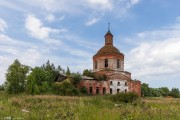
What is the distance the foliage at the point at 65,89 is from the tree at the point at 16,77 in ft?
23.9

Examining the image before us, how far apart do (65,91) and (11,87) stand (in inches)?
390

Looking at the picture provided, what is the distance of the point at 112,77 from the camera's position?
57.7m

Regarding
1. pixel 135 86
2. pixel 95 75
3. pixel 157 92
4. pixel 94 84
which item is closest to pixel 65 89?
pixel 94 84

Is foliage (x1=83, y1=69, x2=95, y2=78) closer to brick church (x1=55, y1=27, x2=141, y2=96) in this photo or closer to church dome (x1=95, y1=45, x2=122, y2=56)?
brick church (x1=55, y1=27, x2=141, y2=96)

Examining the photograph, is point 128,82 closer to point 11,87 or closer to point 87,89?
point 87,89

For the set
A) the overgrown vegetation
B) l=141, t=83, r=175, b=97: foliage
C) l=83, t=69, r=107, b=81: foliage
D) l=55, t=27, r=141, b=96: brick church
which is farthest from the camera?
the overgrown vegetation

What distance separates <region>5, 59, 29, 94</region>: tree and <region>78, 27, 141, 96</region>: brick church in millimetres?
10541

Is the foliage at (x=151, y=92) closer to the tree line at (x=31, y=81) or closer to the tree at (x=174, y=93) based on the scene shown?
the tree at (x=174, y=93)

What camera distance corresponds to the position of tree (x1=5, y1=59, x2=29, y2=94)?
170 ft

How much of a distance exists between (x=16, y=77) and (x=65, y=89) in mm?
9818

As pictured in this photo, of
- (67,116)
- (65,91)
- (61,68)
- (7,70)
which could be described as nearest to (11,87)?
(7,70)

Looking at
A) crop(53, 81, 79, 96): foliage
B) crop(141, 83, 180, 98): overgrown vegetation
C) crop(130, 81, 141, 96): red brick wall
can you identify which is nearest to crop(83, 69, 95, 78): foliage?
crop(130, 81, 141, 96): red brick wall

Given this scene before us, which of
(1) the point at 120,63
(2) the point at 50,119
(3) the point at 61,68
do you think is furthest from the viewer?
(3) the point at 61,68

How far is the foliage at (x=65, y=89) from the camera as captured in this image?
4750 centimetres
